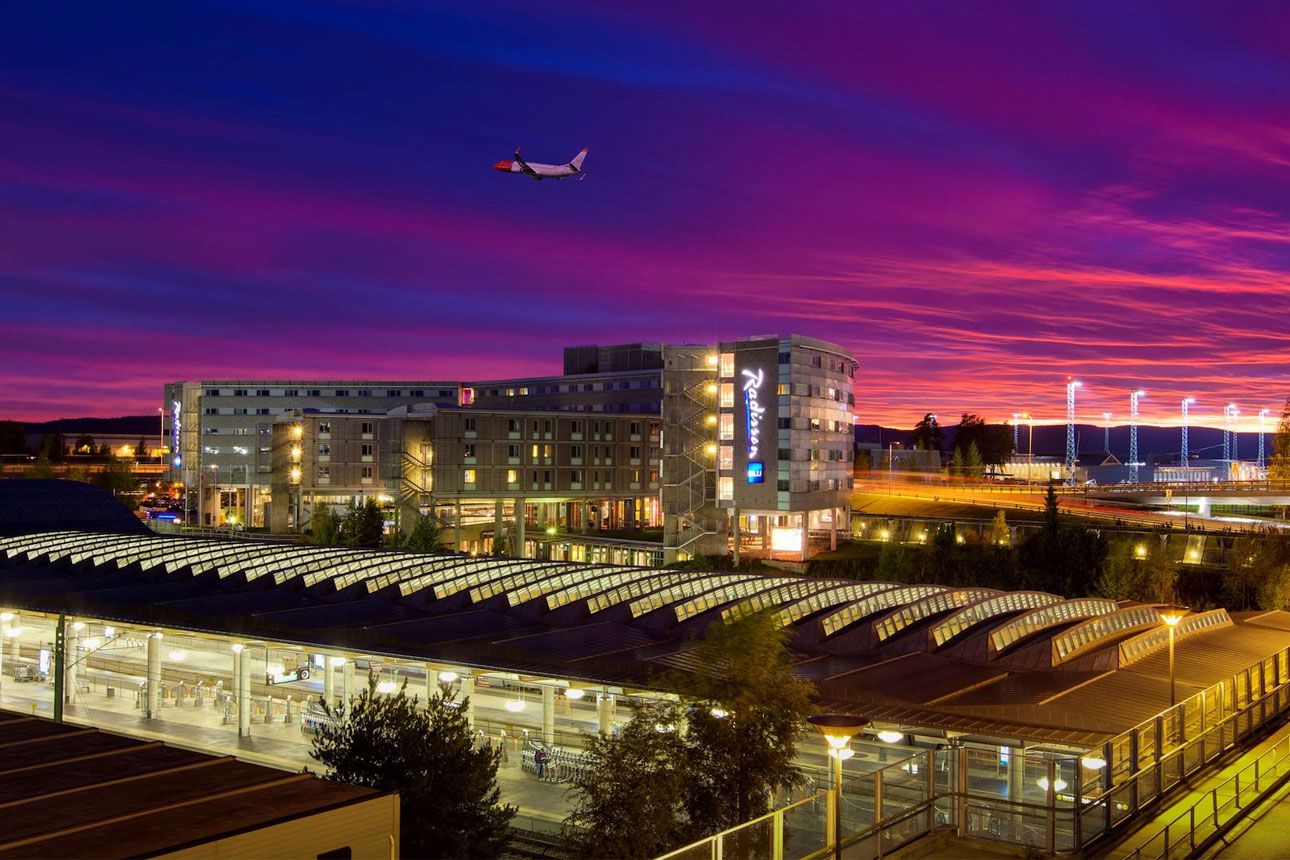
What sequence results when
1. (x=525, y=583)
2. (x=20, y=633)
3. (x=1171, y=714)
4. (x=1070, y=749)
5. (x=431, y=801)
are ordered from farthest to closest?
A: (x=20, y=633) < (x=525, y=583) < (x=1070, y=749) < (x=1171, y=714) < (x=431, y=801)

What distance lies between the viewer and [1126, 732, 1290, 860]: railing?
57.2ft

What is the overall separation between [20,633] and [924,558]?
44.8 meters

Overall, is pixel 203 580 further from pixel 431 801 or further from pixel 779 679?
pixel 779 679

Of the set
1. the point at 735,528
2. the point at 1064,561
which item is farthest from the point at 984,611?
the point at 735,528

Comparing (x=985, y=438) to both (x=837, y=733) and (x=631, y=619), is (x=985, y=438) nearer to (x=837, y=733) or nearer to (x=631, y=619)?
(x=631, y=619)

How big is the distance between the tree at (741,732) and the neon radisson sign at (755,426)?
57.7 meters


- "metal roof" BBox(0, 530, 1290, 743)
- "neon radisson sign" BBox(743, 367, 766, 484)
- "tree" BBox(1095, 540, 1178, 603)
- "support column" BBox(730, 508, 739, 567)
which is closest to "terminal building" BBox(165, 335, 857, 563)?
"neon radisson sign" BBox(743, 367, 766, 484)

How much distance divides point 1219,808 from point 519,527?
239 feet

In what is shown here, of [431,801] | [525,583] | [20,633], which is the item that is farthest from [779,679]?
[20,633]

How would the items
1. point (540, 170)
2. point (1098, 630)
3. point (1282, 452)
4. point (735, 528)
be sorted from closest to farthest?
1. point (1098, 630)
2. point (735, 528)
3. point (540, 170)
4. point (1282, 452)

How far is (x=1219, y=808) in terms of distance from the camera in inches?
774

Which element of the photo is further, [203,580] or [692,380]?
[692,380]

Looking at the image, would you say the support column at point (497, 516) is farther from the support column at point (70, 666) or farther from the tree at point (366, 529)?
the support column at point (70, 666)

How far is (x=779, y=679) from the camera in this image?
17078 mm
